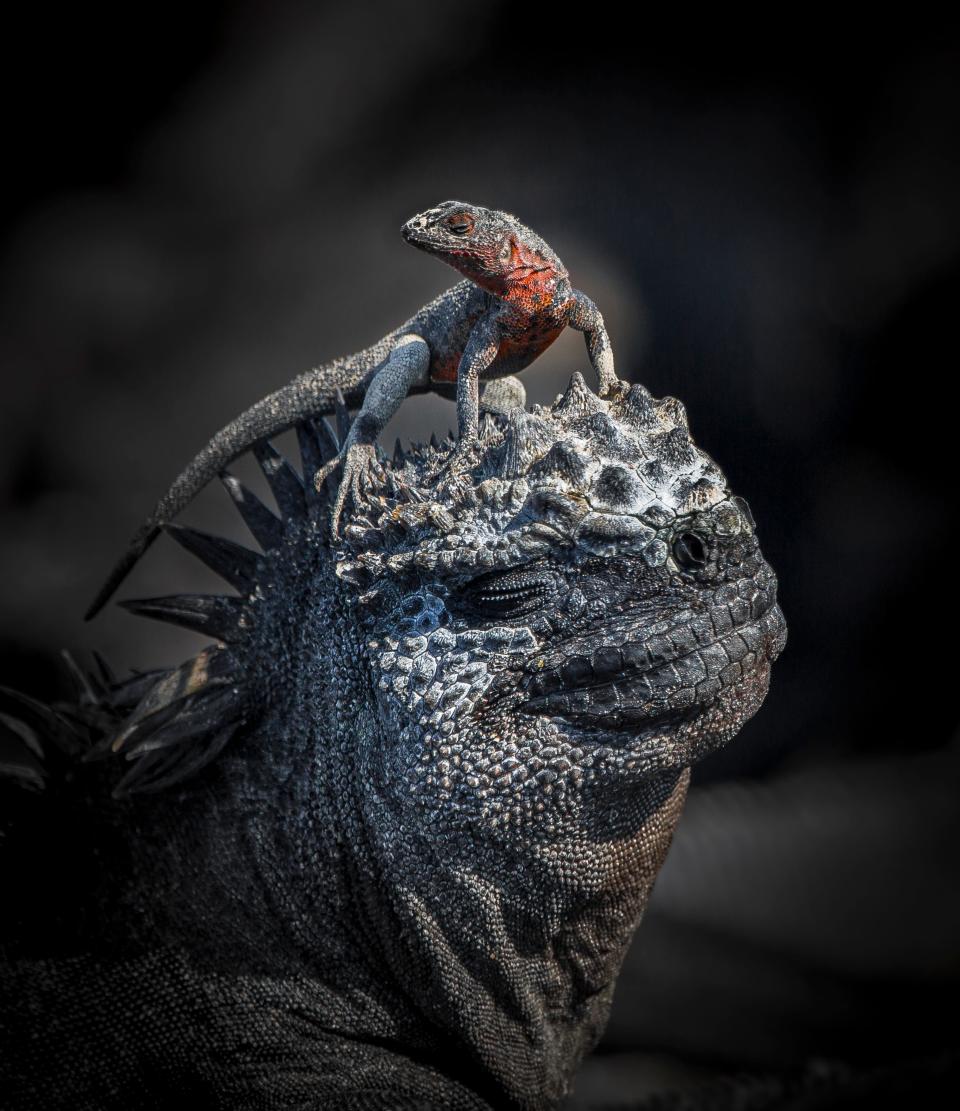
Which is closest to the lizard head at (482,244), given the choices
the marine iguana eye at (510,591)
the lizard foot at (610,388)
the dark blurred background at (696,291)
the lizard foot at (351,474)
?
the lizard foot at (610,388)

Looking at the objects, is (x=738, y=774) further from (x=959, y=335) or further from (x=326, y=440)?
(x=326, y=440)

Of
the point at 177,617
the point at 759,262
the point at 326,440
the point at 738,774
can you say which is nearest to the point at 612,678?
the point at 326,440

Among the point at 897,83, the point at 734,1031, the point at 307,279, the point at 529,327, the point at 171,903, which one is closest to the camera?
the point at 529,327

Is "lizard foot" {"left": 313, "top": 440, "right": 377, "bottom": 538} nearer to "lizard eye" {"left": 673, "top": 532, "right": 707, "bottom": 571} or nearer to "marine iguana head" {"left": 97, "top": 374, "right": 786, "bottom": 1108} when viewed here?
"marine iguana head" {"left": 97, "top": 374, "right": 786, "bottom": 1108}

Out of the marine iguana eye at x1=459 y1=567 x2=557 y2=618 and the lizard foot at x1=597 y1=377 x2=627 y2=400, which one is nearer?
the marine iguana eye at x1=459 y1=567 x2=557 y2=618

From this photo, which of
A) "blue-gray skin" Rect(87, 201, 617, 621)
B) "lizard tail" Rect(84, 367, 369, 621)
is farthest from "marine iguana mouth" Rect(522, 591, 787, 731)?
"lizard tail" Rect(84, 367, 369, 621)

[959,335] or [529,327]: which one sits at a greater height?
[529,327]

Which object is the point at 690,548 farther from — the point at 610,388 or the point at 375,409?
the point at 375,409

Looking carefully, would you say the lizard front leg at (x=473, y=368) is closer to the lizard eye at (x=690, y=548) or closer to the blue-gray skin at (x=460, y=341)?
the blue-gray skin at (x=460, y=341)

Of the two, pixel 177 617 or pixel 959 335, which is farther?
pixel 959 335
